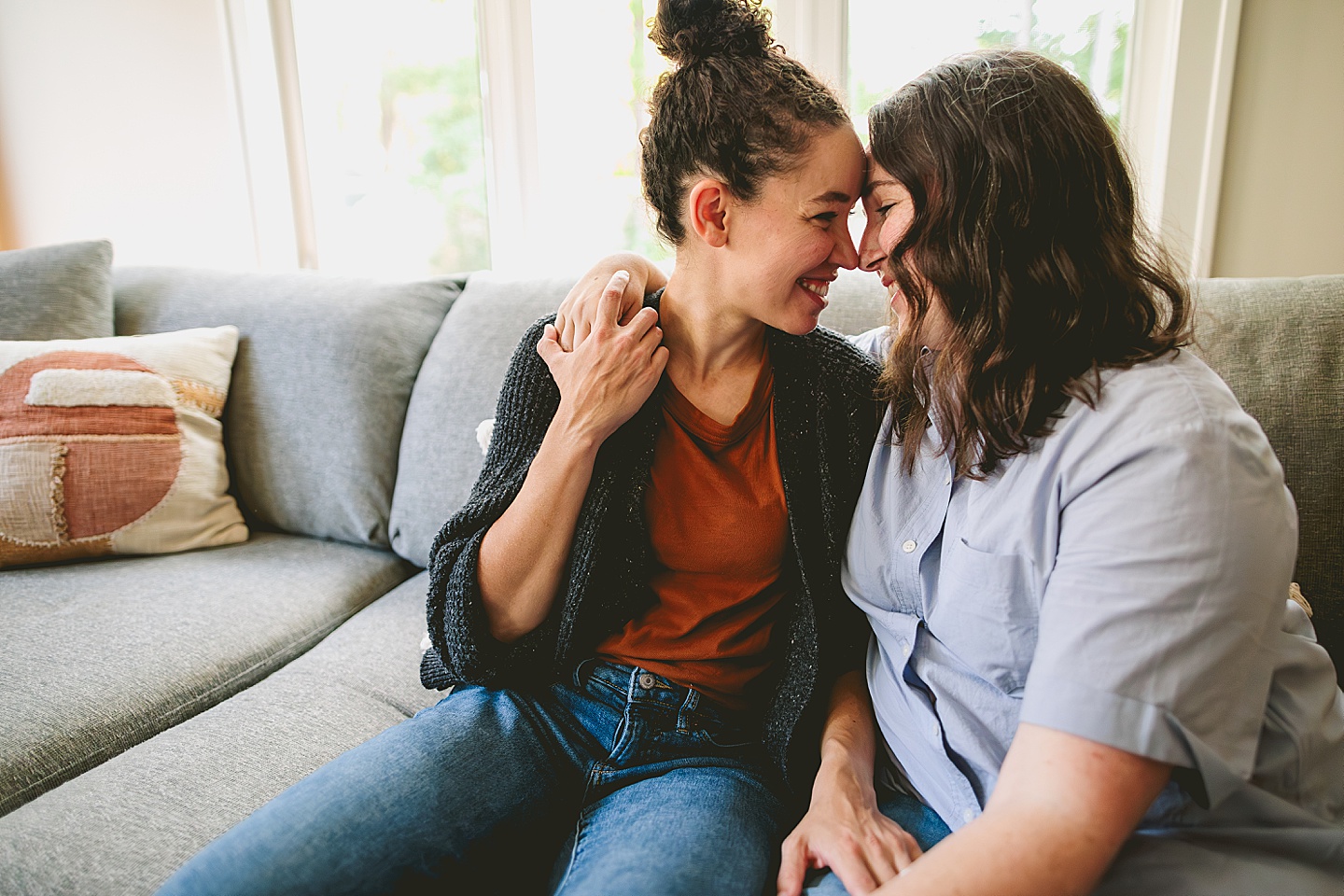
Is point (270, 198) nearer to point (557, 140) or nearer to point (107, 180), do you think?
point (107, 180)

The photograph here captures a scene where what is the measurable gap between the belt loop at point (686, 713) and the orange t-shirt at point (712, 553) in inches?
0.9

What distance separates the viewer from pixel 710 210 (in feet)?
3.44

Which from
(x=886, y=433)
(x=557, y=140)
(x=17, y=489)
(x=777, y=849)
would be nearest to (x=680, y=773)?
(x=777, y=849)

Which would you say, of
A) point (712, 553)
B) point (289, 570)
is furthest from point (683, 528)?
point (289, 570)

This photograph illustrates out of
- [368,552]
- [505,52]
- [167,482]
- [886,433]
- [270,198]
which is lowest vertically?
[368,552]

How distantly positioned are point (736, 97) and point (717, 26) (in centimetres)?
9

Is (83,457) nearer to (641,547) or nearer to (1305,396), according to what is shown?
(641,547)

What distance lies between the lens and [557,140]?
2.25m

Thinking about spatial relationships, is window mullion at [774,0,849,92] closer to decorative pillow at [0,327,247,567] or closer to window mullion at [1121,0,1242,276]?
window mullion at [1121,0,1242,276]

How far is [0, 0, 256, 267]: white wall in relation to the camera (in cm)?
238

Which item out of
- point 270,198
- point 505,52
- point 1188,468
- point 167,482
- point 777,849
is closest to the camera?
point 1188,468

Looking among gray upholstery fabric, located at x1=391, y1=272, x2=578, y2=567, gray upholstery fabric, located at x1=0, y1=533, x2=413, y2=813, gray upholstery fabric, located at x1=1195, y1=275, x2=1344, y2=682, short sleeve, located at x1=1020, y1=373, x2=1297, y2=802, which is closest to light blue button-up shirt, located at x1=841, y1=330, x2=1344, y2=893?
short sleeve, located at x1=1020, y1=373, x2=1297, y2=802

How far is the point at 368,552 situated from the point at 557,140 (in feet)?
3.90

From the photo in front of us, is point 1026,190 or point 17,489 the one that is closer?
point 1026,190
